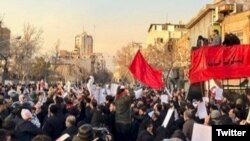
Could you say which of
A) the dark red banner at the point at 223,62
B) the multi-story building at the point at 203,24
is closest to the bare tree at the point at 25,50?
the multi-story building at the point at 203,24

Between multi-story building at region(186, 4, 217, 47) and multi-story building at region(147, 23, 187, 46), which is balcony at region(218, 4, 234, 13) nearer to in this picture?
multi-story building at region(186, 4, 217, 47)

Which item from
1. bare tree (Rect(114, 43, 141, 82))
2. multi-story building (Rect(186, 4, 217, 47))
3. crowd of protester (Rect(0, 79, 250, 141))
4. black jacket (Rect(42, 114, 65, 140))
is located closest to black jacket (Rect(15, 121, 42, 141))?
crowd of protester (Rect(0, 79, 250, 141))

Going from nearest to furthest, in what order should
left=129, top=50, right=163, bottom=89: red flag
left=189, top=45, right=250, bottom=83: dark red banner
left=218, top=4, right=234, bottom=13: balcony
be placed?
1. left=189, top=45, right=250, bottom=83: dark red banner
2. left=129, top=50, right=163, bottom=89: red flag
3. left=218, top=4, right=234, bottom=13: balcony

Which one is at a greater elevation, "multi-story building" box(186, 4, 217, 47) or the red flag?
"multi-story building" box(186, 4, 217, 47)

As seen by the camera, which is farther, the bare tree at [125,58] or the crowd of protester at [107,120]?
the bare tree at [125,58]

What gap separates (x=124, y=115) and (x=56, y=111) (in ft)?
7.85

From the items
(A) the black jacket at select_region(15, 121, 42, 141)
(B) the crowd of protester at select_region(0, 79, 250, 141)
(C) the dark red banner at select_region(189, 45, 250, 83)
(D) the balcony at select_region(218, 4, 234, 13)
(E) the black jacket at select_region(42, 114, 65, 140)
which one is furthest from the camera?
(D) the balcony at select_region(218, 4, 234, 13)

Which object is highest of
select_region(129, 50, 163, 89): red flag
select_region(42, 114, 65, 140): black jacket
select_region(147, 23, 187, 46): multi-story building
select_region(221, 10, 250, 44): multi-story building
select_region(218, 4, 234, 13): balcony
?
select_region(147, 23, 187, 46): multi-story building

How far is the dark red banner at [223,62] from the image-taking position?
1349 cm

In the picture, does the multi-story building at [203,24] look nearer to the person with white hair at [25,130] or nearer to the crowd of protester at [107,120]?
the crowd of protester at [107,120]

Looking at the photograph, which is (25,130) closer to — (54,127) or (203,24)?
(54,127)

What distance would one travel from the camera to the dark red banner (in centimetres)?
1349

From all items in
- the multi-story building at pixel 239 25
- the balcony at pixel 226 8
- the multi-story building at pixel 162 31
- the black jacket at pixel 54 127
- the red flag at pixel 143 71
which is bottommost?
the black jacket at pixel 54 127

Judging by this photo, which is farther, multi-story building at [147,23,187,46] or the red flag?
multi-story building at [147,23,187,46]
